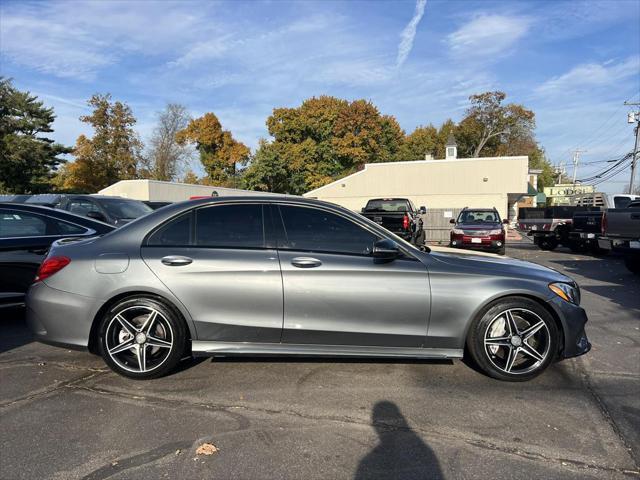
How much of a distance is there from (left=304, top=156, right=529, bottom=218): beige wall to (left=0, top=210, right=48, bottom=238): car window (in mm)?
29784

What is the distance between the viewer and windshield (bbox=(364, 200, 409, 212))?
15728mm

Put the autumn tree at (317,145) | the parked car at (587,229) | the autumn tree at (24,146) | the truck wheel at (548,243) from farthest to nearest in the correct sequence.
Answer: the autumn tree at (317,145)
the autumn tree at (24,146)
the truck wheel at (548,243)
the parked car at (587,229)

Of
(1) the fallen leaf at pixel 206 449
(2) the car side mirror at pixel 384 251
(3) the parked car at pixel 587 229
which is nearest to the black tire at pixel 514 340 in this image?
(2) the car side mirror at pixel 384 251

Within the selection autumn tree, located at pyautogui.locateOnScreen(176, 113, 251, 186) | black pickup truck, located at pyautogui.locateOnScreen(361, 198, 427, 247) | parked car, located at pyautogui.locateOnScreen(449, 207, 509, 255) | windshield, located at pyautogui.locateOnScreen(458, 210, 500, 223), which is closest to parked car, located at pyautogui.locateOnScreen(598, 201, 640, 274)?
parked car, located at pyautogui.locateOnScreen(449, 207, 509, 255)

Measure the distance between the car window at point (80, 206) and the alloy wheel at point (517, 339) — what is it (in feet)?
31.6

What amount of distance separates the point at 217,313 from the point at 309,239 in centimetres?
102

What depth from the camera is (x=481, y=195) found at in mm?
31922

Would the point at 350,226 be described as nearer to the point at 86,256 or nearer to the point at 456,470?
the point at 456,470

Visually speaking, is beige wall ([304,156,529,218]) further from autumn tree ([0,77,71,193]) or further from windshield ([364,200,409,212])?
autumn tree ([0,77,71,193])

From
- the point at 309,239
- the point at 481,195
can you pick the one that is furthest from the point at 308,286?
the point at 481,195

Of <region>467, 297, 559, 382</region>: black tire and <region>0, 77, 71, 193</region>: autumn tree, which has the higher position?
<region>0, 77, 71, 193</region>: autumn tree

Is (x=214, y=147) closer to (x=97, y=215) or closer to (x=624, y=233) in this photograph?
(x=97, y=215)

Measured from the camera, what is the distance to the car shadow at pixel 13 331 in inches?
197

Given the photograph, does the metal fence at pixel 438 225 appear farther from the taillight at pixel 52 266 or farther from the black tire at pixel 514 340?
the taillight at pixel 52 266
